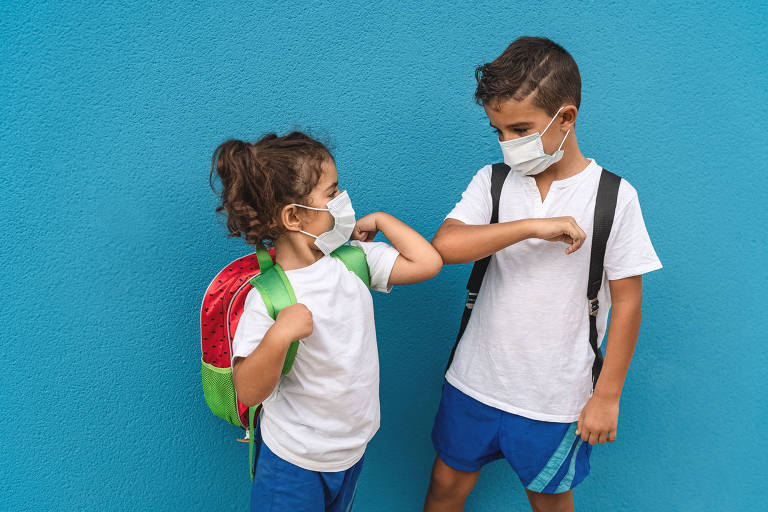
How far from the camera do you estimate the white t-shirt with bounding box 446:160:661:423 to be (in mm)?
1202

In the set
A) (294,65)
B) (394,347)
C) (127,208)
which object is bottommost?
(394,347)

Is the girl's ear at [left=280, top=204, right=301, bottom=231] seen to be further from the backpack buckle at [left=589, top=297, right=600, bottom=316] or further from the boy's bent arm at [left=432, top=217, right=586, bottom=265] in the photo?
the backpack buckle at [left=589, top=297, right=600, bottom=316]

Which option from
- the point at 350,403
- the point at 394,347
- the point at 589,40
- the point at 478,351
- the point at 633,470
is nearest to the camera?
the point at 350,403

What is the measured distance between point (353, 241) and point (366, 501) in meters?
0.95

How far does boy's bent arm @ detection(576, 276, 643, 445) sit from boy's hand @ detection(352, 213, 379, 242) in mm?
537

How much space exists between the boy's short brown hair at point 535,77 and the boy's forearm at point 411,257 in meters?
0.33

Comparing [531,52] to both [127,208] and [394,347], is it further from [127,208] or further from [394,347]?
[127,208]

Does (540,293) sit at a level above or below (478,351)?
above

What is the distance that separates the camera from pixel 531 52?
46.8 inches

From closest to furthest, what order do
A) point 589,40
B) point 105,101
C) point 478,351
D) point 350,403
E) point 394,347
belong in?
1. point 350,403
2. point 478,351
3. point 105,101
4. point 589,40
5. point 394,347

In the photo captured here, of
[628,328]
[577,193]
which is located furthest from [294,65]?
[628,328]

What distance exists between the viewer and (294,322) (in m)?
1.00

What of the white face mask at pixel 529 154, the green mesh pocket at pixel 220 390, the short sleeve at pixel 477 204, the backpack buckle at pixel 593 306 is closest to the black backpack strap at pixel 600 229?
the backpack buckle at pixel 593 306

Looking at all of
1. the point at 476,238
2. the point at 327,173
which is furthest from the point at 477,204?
the point at 327,173
